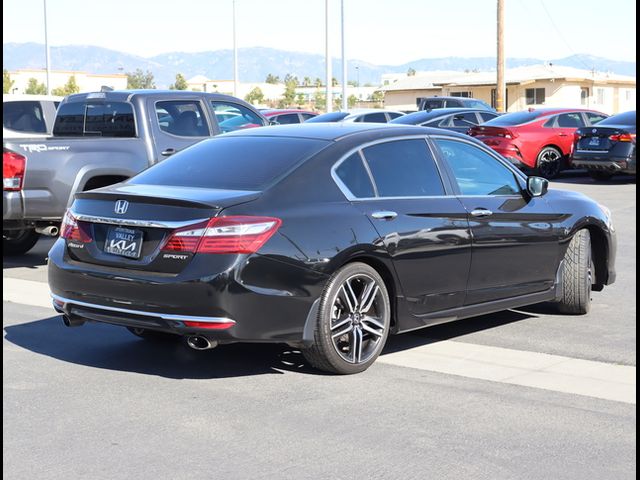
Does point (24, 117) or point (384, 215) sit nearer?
point (384, 215)

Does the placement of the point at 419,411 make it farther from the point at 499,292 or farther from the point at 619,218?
the point at 619,218

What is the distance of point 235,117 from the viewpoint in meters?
14.2

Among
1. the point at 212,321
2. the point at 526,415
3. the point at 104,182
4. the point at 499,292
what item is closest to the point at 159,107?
the point at 104,182

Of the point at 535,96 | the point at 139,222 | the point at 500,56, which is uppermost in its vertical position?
the point at 500,56

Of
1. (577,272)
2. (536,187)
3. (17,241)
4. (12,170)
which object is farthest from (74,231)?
(17,241)

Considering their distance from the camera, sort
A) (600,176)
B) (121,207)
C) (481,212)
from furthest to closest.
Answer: (600,176)
(481,212)
(121,207)

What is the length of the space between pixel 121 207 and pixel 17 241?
6.65m

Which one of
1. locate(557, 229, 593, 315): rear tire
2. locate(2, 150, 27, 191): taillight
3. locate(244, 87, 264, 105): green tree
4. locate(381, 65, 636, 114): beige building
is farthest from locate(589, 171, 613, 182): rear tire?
locate(244, 87, 264, 105): green tree

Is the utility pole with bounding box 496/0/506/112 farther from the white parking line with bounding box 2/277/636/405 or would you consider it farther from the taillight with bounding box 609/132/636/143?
the white parking line with bounding box 2/277/636/405

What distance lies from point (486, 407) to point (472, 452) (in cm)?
89

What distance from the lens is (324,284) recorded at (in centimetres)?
675

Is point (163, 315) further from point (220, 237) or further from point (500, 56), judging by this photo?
point (500, 56)

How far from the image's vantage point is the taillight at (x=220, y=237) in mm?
6480

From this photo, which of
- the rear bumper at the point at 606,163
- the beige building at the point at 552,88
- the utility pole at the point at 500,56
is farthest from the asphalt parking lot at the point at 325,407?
the beige building at the point at 552,88
